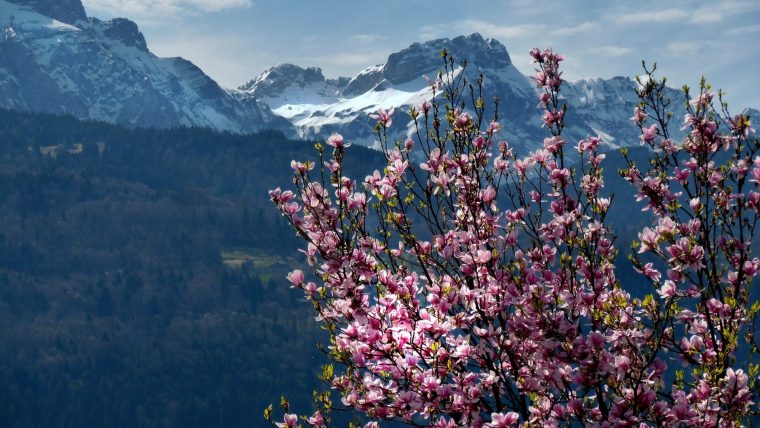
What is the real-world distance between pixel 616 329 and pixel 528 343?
1.36 meters

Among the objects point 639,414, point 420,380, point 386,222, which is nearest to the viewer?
point 420,380

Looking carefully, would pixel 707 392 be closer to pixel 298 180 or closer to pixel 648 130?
pixel 648 130

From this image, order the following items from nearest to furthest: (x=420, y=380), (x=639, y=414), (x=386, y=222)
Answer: (x=420, y=380)
(x=639, y=414)
(x=386, y=222)

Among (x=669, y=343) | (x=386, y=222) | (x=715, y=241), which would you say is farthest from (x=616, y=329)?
(x=386, y=222)

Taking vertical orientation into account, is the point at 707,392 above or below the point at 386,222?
below

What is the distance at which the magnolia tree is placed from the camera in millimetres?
11320

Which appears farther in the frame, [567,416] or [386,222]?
[386,222]

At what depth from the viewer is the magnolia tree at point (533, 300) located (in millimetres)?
11320

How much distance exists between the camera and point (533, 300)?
1137 cm

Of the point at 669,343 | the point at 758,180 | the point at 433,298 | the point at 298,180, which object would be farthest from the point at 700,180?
the point at 298,180

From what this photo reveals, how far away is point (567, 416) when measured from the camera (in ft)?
39.0

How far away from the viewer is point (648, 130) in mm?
14188

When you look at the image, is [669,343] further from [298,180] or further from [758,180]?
[298,180]

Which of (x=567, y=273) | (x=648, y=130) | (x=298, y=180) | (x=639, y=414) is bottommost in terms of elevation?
(x=639, y=414)
